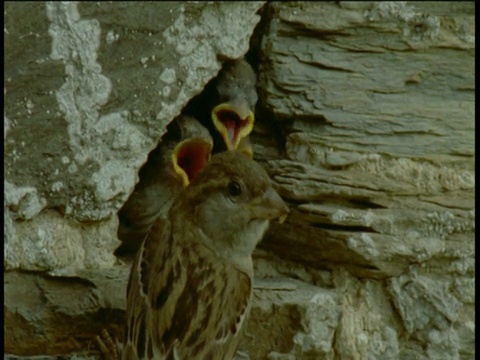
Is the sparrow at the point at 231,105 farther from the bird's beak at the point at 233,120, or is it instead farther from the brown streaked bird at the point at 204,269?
the brown streaked bird at the point at 204,269

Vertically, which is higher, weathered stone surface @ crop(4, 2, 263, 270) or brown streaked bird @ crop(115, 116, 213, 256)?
weathered stone surface @ crop(4, 2, 263, 270)

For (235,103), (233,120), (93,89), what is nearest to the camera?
(93,89)

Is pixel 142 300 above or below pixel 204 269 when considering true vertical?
below

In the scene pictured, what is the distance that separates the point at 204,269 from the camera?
423cm

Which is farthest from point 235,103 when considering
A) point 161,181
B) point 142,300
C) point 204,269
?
point 142,300

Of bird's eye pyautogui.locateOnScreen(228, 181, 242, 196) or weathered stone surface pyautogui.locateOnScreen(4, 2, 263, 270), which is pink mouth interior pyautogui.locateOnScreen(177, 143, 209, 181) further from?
bird's eye pyautogui.locateOnScreen(228, 181, 242, 196)

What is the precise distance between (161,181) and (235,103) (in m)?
0.41

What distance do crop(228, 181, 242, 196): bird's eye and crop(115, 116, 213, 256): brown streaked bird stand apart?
0.66 m

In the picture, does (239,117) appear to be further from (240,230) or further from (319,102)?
(240,230)

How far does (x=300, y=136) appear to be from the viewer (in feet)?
15.0

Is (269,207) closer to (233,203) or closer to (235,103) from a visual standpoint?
(233,203)

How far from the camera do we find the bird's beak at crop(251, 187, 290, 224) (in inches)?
160

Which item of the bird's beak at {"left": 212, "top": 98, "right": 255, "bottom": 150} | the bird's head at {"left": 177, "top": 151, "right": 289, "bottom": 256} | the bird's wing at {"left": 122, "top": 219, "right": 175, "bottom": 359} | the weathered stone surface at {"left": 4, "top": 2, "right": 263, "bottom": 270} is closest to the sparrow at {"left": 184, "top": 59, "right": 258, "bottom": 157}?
the bird's beak at {"left": 212, "top": 98, "right": 255, "bottom": 150}

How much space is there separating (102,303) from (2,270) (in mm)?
386
